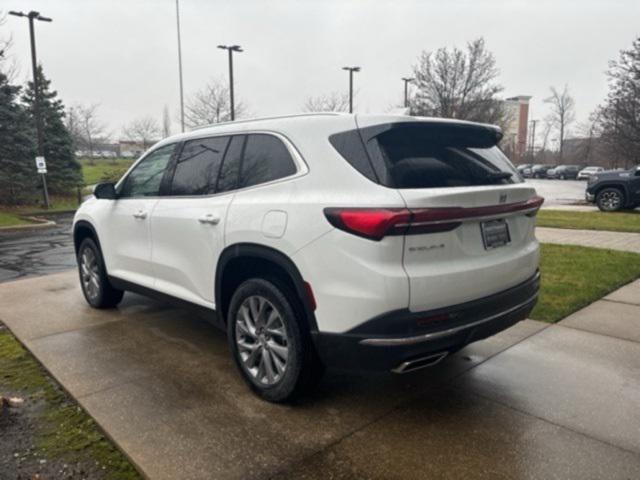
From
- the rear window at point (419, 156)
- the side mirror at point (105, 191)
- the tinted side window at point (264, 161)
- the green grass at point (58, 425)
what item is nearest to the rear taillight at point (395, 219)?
the rear window at point (419, 156)

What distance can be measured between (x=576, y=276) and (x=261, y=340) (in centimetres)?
489

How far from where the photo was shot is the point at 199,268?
3777mm

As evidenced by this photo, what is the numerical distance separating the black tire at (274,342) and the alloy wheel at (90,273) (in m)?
2.56

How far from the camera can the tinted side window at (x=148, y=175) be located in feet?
14.5

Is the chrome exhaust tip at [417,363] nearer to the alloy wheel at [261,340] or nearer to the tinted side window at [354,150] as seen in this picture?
the alloy wheel at [261,340]

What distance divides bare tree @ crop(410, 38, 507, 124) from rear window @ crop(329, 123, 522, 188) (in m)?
25.5

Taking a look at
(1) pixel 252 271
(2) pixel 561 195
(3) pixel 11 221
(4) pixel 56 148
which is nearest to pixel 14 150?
(4) pixel 56 148

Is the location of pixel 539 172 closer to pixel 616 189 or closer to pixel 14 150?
pixel 616 189

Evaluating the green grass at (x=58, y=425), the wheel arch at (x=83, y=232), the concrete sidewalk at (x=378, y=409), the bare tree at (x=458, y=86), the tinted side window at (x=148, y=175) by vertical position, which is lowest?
the green grass at (x=58, y=425)

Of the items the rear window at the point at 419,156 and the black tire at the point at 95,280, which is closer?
the rear window at the point at 419,156

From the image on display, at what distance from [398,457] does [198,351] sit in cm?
213

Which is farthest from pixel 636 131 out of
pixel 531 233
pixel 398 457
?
pixel 398 457

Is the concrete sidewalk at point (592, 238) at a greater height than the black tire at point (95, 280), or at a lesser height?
lesser

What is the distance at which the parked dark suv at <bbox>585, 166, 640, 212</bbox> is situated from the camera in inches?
602
